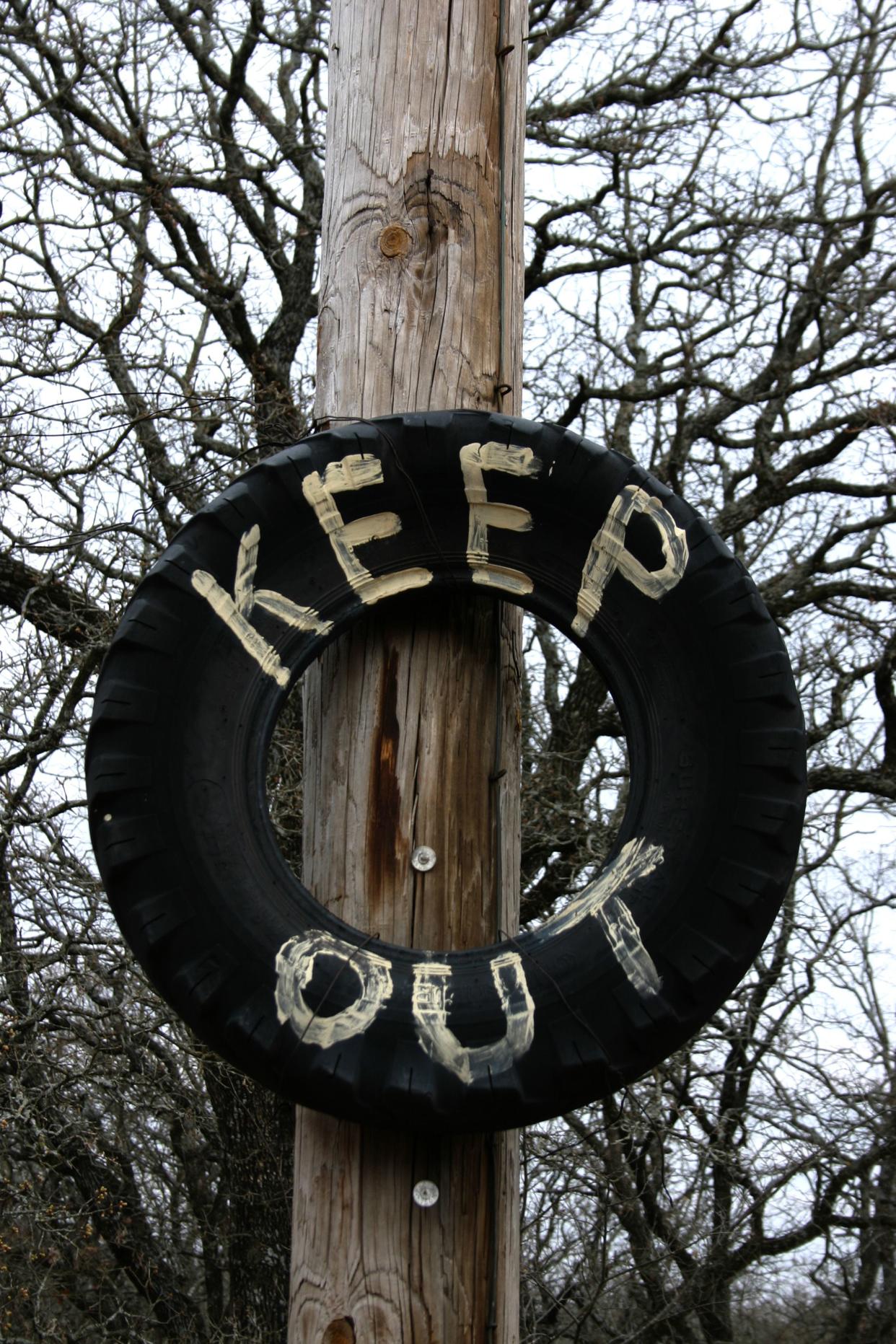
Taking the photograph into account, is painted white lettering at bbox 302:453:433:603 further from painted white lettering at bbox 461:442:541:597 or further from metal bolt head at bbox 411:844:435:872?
metal bolt head at bbox 411:844:435:872

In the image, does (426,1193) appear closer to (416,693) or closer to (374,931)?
(374,931)

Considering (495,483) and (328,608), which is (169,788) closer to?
(328,608)

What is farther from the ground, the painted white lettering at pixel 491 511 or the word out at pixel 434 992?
the painted white lettering at pixel 491 511

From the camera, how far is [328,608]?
178cm

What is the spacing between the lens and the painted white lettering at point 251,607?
1737 millimetres

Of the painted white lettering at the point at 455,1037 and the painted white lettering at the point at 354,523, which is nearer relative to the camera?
the painted white lettering at the point at 455,1037

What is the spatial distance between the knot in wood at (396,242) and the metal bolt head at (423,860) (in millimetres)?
962

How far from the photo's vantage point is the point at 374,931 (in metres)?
1.77

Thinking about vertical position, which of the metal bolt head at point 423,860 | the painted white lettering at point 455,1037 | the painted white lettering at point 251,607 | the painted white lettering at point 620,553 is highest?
the painted white lettering at point 620,553

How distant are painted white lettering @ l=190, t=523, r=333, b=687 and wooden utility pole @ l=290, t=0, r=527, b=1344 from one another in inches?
6.1

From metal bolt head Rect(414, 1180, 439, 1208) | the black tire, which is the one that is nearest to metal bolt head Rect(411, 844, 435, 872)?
the black tire

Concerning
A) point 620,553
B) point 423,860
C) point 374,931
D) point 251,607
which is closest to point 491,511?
point 620,553

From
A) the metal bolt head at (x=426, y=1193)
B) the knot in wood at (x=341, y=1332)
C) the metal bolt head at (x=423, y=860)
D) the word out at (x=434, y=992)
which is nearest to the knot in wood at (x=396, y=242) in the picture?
the metal bolt head at (x=423, y=860)

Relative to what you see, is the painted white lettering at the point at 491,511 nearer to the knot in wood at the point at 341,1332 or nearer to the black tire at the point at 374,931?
the black tire at the point at 374,931
